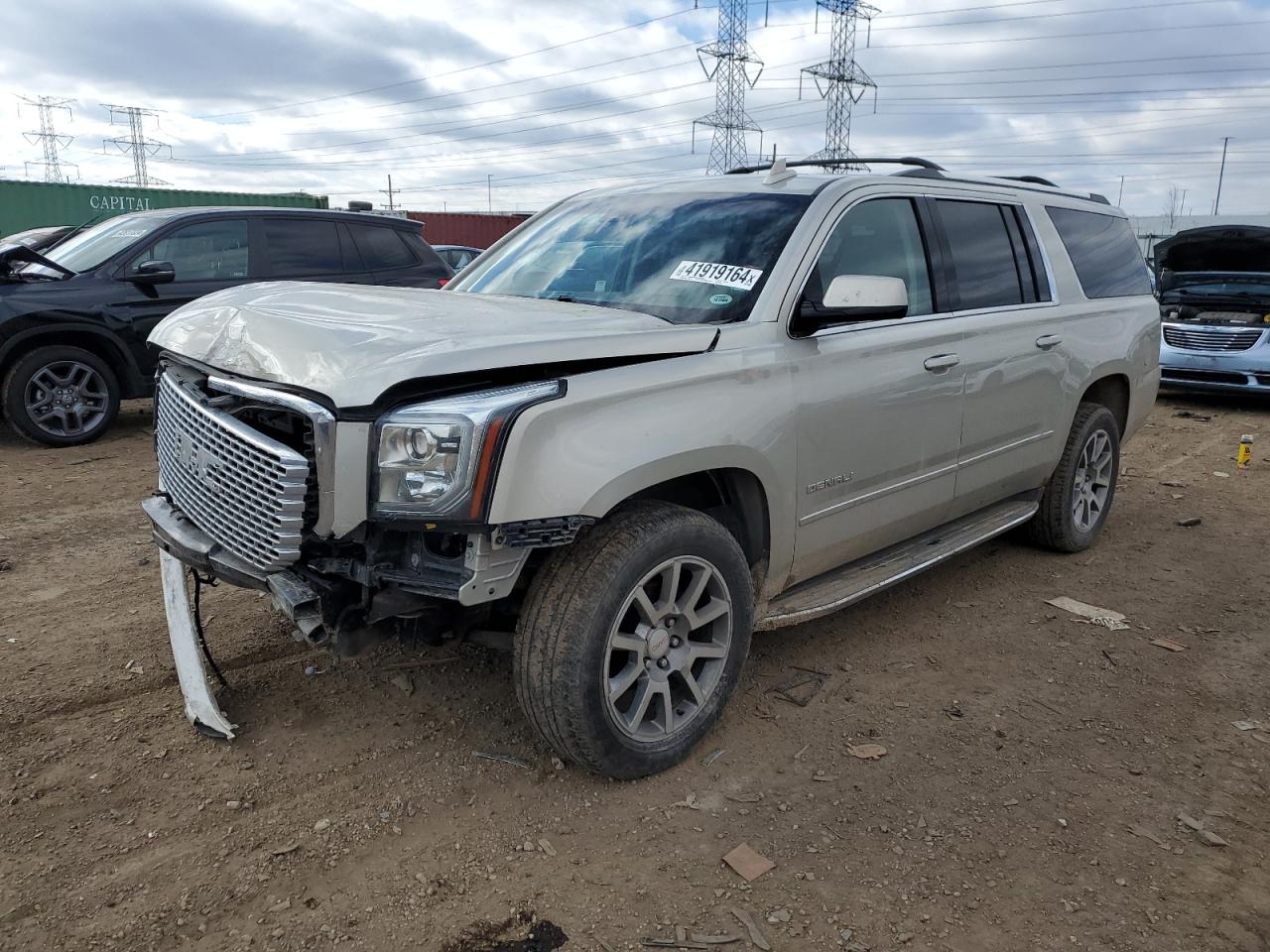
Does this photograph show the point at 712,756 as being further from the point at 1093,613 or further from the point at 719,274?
the point at 1093,613

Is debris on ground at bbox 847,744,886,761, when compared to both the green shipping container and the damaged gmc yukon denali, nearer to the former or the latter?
the damaged gmc yukon denali

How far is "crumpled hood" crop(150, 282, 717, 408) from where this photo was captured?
2455 millimetres

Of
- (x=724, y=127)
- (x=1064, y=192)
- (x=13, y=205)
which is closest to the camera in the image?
(x=1064, y=192)

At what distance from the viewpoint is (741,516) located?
326cm

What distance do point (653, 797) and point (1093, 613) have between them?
108 inches

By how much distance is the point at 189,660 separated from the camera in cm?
330

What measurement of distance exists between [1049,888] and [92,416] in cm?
785

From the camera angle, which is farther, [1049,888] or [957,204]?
[957,204]

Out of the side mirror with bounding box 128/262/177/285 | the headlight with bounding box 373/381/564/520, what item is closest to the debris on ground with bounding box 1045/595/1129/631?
the headlight with bounding box 373/381/564/520

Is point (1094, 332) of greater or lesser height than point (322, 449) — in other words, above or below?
above

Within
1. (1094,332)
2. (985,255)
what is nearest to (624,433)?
(985,255)

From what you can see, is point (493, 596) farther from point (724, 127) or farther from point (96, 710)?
point (724, 127)

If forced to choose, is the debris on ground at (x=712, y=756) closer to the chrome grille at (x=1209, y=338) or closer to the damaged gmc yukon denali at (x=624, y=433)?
the damaged gmc yukon denali at (x=624, y=433)

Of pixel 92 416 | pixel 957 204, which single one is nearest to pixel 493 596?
pixel 957 204
